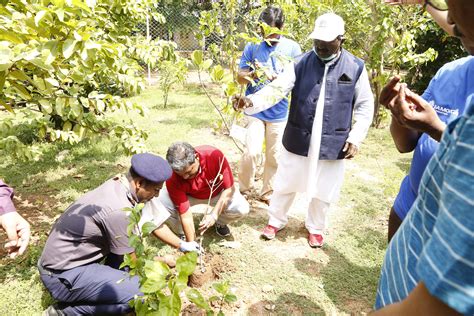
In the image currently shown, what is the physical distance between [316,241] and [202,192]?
1.17 m

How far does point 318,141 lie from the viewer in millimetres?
2805

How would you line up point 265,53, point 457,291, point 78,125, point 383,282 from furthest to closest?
1. point 265,53
2. point 78,125
3. point 383,282
4. point 457,291

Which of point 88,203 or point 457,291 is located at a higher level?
point 457,291

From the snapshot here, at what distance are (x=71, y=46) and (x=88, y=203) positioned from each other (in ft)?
4.25

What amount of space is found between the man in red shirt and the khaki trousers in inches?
23.1

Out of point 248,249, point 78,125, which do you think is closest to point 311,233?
point 248,249

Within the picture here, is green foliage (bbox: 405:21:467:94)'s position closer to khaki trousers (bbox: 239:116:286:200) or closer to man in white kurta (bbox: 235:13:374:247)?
khaki trousers (bbox: 239:116:286:200)

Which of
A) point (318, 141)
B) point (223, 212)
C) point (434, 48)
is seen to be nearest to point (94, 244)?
point (223, 212)

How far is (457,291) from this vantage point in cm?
51

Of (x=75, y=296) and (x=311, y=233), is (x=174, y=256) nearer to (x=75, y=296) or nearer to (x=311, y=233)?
(x=75, y=296)

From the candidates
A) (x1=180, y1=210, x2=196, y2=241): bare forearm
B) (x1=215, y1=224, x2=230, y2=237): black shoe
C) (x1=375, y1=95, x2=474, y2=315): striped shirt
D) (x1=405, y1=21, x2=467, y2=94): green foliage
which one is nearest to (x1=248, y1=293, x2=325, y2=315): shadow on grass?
(x1=180, y1=210, x2=196, y2=241): bare forearm

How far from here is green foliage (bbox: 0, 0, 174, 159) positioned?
1.15m

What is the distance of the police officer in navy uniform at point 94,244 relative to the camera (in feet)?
7.11

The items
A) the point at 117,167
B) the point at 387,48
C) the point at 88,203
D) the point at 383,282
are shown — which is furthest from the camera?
the point at 387,48
